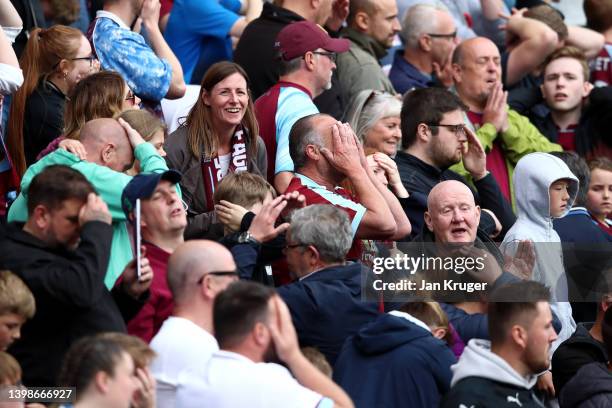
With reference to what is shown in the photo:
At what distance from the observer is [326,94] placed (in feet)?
33.4

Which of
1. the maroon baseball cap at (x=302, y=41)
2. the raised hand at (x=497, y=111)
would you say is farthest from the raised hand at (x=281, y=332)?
the raised hand at (x=497, y=111)

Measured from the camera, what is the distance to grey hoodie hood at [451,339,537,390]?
649cm

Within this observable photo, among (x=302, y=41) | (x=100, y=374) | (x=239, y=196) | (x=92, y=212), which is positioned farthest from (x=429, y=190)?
(x=100, y=374)

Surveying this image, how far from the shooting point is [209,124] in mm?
8414

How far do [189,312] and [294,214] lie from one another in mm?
1208

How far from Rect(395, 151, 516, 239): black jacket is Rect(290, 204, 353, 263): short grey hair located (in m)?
1.64

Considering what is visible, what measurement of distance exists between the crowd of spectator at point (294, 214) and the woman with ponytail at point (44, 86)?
1cm

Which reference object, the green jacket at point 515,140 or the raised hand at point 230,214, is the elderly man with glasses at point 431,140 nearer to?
the green jacket at point 515,140

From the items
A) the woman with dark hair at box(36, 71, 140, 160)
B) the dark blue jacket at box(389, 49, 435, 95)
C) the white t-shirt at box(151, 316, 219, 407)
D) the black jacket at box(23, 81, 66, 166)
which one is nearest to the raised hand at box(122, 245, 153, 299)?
the white t-shirt at box(151, 316, 219, 407)

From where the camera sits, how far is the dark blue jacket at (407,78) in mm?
11406

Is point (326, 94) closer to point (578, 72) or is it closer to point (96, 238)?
point (578, 72)

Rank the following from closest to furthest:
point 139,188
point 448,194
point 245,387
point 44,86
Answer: point 245,387
point 139,188
point 448,194
point 44,86

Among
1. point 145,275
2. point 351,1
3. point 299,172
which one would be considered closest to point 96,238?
point 145,275

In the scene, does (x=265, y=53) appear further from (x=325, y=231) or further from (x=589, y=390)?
(x=589, y=390)
